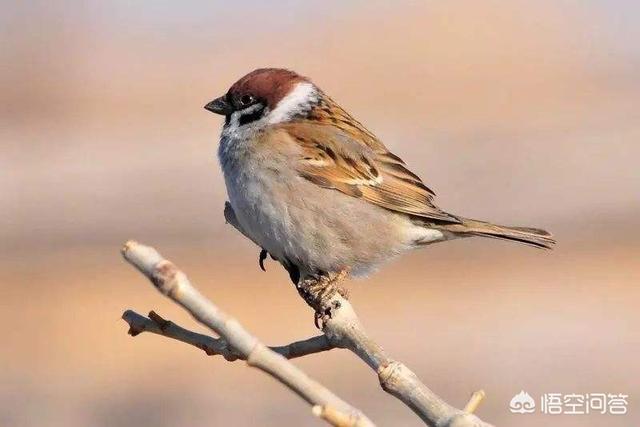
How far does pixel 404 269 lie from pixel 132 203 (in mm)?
2615

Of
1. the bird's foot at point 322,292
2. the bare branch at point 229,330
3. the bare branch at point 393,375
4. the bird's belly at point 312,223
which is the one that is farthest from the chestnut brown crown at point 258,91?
the bare branch at point 229,330

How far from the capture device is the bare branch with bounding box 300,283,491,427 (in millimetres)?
1629

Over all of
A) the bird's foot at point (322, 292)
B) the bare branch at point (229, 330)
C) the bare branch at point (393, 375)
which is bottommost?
the bare branch at point (229, 330)

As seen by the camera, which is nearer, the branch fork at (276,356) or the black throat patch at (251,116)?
the branch fork at (276,356)

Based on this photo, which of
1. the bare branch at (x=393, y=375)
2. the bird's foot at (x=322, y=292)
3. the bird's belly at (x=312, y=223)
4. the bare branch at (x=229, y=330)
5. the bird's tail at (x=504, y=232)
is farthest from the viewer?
the bird's tail at (x=504, y=232)

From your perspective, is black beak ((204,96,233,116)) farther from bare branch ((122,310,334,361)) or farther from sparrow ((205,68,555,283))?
bare branch ((122,310,334,361))

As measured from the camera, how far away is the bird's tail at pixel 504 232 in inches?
147

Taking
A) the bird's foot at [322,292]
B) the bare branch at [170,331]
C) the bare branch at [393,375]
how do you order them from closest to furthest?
the bare branch at [393,375] → the bare branch at [170,331] → the bird's foot at [322,292]

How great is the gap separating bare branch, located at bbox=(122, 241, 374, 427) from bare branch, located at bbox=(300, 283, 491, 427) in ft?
0.64

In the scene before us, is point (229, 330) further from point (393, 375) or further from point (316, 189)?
point (316, 189)

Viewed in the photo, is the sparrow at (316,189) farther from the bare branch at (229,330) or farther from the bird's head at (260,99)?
the bare branch at (229,330)

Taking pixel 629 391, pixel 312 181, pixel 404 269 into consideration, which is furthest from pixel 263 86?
pixel 404 269

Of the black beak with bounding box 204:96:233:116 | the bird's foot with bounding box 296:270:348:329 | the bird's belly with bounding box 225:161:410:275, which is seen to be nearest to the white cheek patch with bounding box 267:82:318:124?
the black beak with bounding box 204:96:233:116

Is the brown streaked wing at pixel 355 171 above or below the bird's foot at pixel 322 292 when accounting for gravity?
above
